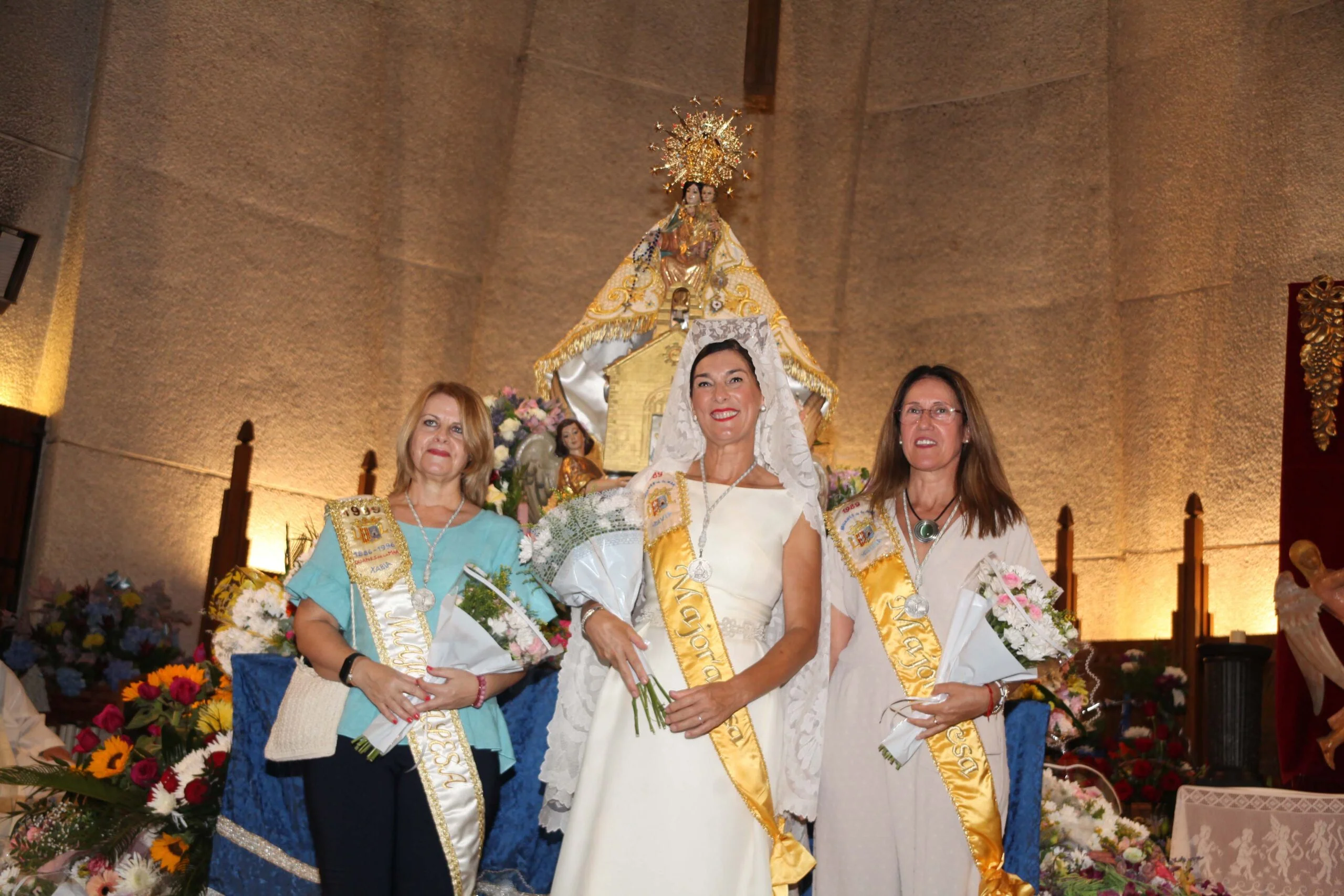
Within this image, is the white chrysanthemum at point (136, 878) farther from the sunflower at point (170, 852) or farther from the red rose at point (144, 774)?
the red rose at point (144, 774)

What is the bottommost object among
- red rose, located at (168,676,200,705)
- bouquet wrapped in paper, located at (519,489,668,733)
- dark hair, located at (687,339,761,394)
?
red rose, located at (168,676,200,705)

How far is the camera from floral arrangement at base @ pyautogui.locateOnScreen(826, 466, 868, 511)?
5105mm

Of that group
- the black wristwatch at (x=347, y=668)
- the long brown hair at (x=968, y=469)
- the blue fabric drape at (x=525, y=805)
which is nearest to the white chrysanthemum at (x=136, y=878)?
the blue fabric drape at (x=525, y=805)

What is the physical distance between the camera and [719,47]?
9.24 meters

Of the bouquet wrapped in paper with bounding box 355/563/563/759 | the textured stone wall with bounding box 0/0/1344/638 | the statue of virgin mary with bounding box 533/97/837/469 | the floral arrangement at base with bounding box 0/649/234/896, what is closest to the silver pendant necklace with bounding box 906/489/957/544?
the bouquet wrapped in paper with bounding box 355/563/563/759

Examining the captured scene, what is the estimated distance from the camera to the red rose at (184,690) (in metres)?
4.38

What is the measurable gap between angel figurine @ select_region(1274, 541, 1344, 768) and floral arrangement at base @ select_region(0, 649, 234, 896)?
467cm

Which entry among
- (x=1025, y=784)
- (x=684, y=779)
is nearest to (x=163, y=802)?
(x=684, y=779)

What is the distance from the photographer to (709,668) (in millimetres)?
2961

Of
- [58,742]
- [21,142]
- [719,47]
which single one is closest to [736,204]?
[719,47]

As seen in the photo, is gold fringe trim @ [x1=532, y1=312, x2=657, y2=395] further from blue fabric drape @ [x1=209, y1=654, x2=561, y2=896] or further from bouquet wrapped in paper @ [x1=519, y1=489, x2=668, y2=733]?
bouquet wrapped in paper @ [x1=519, y1=489, x2=668, y2=733]

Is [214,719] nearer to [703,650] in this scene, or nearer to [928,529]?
[703,650]

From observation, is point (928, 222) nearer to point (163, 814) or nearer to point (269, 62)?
point (269, 62)

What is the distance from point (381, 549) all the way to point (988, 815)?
1437 millimetres
